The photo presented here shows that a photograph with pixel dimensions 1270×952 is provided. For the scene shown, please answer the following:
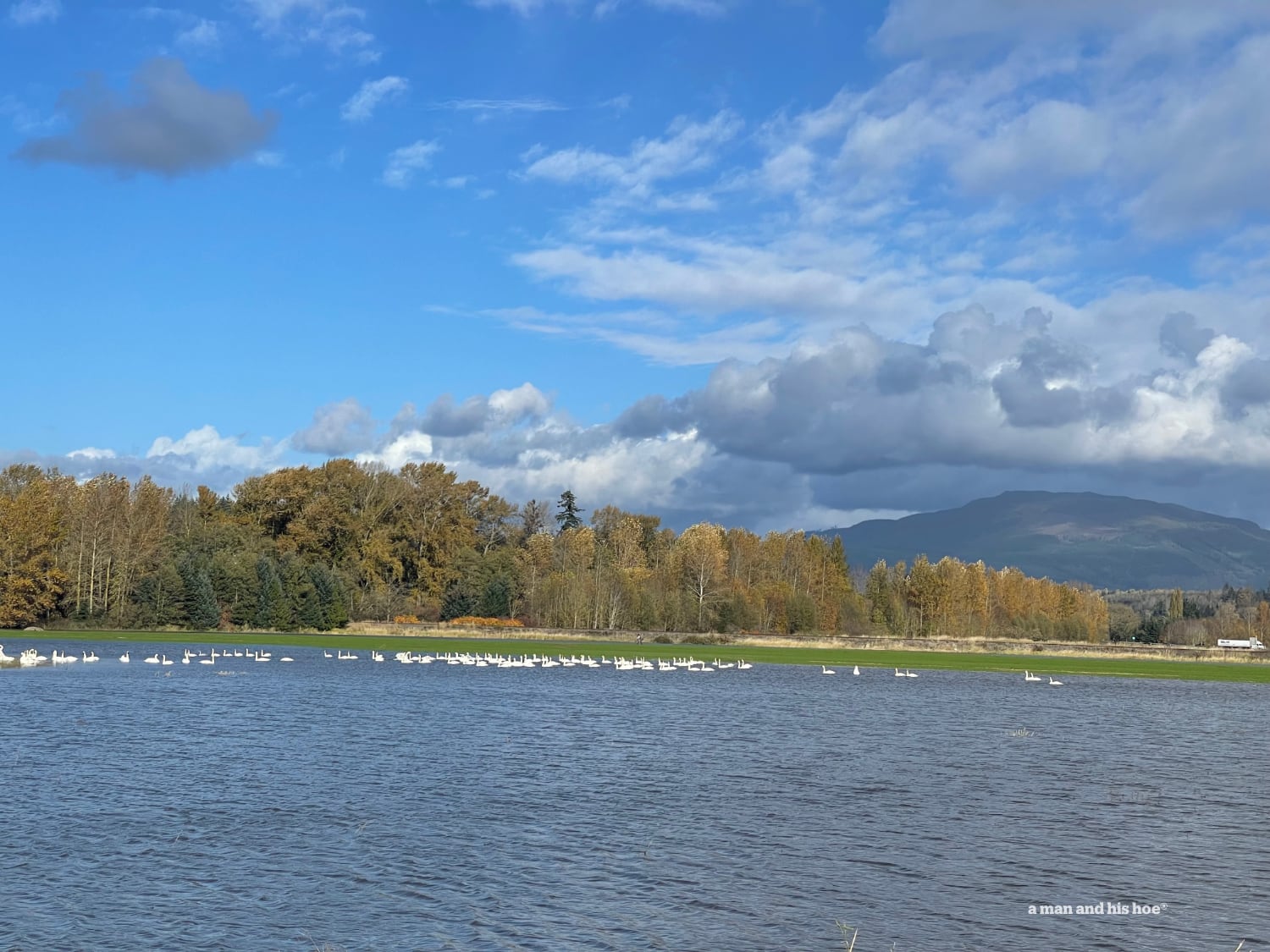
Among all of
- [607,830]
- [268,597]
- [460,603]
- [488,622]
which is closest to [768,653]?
[488,622]

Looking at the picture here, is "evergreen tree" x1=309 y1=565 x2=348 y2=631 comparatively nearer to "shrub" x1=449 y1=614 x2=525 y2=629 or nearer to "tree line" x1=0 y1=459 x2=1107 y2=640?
"tree line" x1=0 y1=459 x2=1107 y2=640

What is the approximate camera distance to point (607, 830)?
1057 inches

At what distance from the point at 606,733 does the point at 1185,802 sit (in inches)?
810

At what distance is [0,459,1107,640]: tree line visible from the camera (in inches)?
5103

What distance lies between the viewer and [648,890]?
21766 mm

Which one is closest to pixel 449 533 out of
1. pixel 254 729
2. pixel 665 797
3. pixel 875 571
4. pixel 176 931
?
pixel 875 571

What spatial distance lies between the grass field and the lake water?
2016 inches

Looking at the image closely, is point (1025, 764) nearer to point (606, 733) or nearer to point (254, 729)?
point (606, 733)

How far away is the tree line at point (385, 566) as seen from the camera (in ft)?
425

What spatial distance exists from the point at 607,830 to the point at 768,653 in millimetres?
91519

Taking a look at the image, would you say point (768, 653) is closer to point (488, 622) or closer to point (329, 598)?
point (488, 622)

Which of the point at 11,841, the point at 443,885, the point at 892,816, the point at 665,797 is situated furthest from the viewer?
the point at 665,797

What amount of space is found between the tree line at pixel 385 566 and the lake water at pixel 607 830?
83211 millimetres

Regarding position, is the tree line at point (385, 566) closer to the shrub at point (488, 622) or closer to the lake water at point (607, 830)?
the shrub at point (488, 622)
